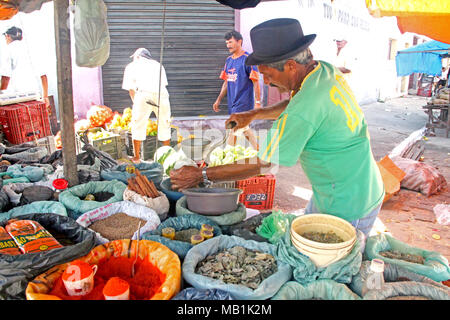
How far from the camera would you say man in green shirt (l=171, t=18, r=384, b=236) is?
1724 mm

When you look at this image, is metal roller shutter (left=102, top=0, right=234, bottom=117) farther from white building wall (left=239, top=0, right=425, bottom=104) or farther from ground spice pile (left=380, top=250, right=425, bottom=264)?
ground spice pile (left=380, top=250, right=425, bottom=264)

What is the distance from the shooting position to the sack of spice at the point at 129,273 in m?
1.50

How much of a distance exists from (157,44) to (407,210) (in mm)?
5923

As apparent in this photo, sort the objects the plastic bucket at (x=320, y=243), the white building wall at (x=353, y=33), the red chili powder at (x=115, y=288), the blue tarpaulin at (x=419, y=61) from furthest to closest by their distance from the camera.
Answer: the blue tarpaulin at (x=419, y=61) → the white building wall at (x=353, y=33) → the plastic bucket at (x=320, y=243) → the red chili powder at (x=115, y=288)

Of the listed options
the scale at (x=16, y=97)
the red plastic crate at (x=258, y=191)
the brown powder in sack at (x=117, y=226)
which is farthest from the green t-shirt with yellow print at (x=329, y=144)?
the scale at (x=16, y=97)

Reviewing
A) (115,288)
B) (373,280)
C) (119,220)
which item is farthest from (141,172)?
(373,280)

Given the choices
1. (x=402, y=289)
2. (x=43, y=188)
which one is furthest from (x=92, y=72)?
(x=402, y=289)

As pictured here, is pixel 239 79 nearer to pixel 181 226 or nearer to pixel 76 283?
pixel 181 226

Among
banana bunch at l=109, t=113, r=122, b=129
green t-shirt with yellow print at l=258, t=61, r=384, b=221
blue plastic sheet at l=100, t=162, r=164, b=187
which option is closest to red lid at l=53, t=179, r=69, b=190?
blue plastic sheet at l=100, t=162, r=164, b=187

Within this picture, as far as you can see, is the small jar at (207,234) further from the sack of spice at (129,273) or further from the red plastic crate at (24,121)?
the red plastic crate at (24,121)

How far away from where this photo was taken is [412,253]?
2096 millimetres

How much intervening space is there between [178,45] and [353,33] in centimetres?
933

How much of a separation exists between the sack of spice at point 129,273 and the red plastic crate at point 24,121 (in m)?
4.21

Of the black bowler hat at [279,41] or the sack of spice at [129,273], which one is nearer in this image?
the sack of spice at [129,273]
